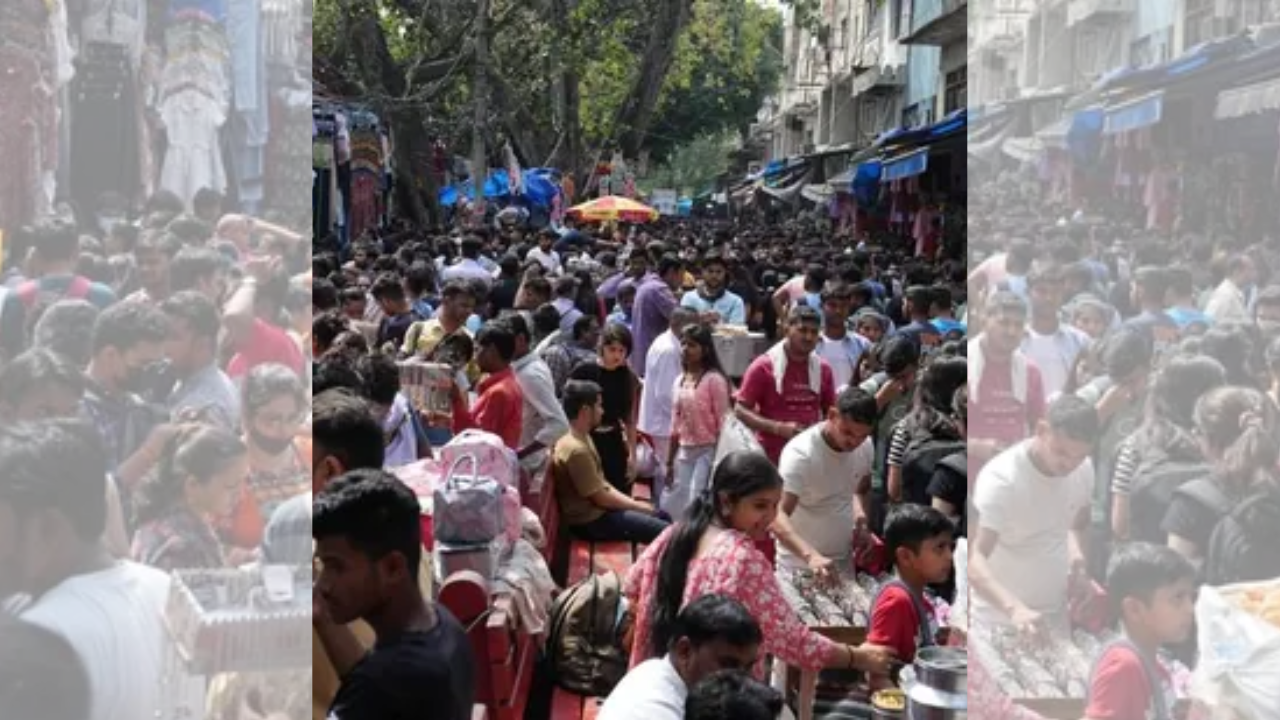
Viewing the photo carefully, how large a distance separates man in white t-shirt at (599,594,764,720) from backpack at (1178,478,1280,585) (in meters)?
1.41

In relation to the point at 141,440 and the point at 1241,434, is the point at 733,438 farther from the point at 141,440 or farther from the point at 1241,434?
the point at 141,440

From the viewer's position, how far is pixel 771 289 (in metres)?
13.9

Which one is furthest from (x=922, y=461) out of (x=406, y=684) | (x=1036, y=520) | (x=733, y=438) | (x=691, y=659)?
(x=1036, y=520)

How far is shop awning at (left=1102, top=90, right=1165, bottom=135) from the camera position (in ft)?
6.97

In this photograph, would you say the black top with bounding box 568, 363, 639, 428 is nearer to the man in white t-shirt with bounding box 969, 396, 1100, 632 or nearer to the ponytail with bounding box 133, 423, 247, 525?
the man in white t-shirt with bounding box 969, 396, 1100, 632

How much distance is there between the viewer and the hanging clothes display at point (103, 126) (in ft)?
6.34

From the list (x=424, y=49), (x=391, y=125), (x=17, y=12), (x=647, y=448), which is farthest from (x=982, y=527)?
(x=424, y=49)

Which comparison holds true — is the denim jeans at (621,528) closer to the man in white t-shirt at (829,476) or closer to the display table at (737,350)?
the man in white t-shirt at (829,476)

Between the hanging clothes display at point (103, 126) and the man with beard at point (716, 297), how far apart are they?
8.40 m

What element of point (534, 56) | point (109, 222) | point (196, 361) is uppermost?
point (534, 56)

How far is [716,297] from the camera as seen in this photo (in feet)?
35.0

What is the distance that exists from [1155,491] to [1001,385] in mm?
300

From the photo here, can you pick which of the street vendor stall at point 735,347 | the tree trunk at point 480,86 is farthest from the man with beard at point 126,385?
the tree trunk at point 480,86

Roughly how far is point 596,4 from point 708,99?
24897 millimetres
